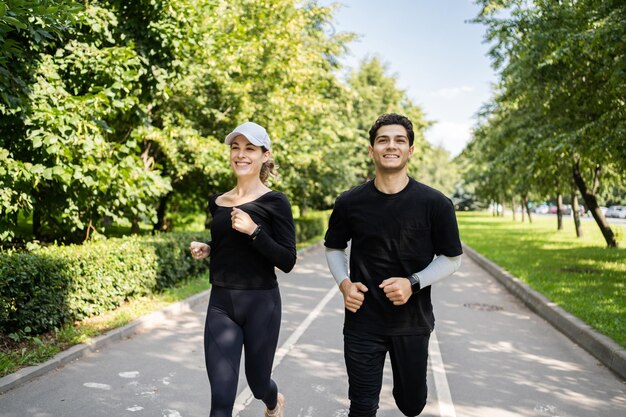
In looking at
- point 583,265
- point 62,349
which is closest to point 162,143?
point 62,349

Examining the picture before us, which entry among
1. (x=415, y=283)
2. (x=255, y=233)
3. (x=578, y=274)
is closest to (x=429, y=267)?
(x=415, y=283)

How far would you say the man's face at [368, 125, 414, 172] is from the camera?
2.97 metres

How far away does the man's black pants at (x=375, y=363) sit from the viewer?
2.97m

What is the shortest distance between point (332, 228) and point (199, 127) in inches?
503

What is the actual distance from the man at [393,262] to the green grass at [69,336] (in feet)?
13.0

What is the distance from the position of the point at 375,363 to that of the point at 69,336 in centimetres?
488

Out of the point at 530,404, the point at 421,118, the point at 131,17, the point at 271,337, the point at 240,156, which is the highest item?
the point at 421,118

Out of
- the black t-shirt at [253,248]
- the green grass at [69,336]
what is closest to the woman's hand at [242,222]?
the black t-shirt at [253,248]

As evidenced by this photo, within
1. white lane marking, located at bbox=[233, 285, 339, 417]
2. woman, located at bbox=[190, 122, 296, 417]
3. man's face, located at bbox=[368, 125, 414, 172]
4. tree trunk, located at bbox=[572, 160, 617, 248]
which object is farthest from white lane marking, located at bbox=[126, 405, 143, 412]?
tree trunk, located at bbox=[572, 160, 617, 248]

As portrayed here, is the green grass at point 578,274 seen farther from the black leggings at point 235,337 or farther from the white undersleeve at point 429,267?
the black leggings at point 235,337

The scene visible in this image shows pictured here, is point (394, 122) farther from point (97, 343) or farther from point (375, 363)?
point (97, 343)

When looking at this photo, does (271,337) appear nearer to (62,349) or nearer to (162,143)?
(62,349)

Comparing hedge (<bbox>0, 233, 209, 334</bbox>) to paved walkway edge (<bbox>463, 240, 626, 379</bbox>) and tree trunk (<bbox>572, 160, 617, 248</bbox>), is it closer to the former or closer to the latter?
paved walkway edge (<bbox>463, 240, 626, 379</bbox>)

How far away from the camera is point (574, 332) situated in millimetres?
7652
